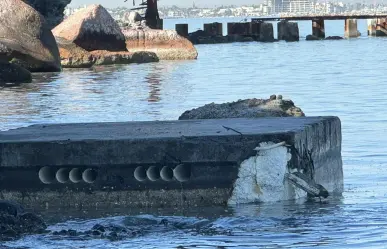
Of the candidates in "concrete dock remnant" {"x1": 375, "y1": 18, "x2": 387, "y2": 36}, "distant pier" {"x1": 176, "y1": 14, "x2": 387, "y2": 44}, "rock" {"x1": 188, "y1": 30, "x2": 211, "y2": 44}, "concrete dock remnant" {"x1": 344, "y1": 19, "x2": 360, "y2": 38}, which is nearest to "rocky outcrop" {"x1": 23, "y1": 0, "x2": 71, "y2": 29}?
"distant pier" {"x1": 176, "y1": 14, "x2": 387, "y2": 44}

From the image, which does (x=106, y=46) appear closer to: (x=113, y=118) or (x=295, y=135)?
(x=113, y=118)

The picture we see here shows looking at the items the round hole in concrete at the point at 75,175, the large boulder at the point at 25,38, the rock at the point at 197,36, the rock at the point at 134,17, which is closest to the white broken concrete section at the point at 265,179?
the round hole in concrete at the point at 75,175

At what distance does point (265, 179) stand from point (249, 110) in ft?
11.7

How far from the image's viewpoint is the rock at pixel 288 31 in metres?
76.7

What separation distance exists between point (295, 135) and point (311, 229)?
998 millimetres

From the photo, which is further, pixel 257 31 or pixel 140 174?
pixel 257 31

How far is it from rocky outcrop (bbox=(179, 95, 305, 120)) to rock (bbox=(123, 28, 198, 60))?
3038cm

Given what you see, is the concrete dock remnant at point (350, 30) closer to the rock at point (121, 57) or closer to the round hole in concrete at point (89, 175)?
the rock at point (121, 57)

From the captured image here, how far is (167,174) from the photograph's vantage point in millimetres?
9289

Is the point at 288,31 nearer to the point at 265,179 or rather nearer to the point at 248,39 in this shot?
the point at 248,39

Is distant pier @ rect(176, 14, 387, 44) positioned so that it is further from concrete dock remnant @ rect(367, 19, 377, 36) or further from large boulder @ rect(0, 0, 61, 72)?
large boulder @ rect(0, 0, 61, 72)

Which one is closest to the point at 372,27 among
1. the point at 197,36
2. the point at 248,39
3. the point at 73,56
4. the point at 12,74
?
the point at 248,39

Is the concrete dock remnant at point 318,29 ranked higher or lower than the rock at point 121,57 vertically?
lower

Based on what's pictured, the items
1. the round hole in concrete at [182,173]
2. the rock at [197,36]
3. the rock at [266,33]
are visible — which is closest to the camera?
the round hole in concrete at [182,173]
